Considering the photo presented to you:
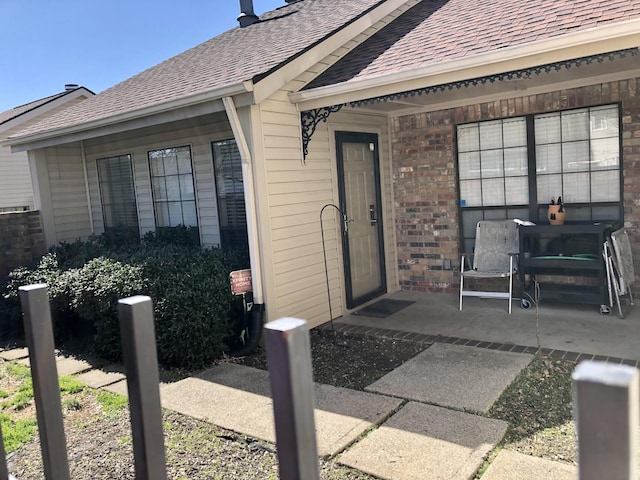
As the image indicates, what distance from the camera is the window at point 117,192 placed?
8070mm

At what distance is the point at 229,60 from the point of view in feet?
21.2

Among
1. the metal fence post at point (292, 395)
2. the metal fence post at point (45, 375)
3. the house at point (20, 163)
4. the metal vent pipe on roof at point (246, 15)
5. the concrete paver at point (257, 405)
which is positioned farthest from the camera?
the house at point (20, 163)

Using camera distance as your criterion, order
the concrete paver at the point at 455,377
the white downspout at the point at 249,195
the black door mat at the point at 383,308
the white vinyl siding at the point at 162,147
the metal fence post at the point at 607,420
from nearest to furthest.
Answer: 1. the metal fence post at the point at 607,420
2. the concrete paver at the point at 455,377
3. the white downspout at the point at 249,195
4. the black door mat at the point at 383,308
5. the white vinyl siding at the point at 162,147

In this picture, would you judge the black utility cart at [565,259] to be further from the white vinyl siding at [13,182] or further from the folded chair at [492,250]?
the white vinyl siding at [13,182]

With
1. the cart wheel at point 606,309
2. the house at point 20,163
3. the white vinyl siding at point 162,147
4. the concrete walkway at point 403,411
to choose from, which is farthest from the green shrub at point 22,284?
the house at point 20,163

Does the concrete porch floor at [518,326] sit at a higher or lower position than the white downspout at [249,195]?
lower

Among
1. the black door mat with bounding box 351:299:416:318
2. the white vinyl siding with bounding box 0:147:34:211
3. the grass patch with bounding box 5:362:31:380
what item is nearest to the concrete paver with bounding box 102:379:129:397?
the grass patch with bounding box 5:362:31:380

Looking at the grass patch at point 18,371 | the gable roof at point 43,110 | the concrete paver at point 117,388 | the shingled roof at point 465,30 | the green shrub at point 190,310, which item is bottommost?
the concrete paver at point 117,388

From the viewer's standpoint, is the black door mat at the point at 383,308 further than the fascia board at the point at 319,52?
Yes

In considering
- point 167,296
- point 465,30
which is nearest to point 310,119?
point 465,30

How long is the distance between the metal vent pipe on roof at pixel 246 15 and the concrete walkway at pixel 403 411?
6.37 m

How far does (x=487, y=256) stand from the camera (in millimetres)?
6168

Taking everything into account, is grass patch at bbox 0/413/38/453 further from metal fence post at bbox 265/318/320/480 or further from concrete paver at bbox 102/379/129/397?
metal fence post at bbox 265/318/320/480

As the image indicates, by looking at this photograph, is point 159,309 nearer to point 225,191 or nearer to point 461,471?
point 225,191
